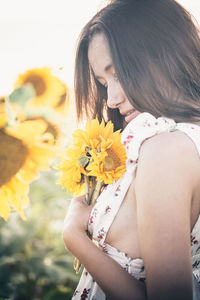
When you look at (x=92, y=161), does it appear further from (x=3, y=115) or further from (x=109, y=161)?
(x=3, y=115)

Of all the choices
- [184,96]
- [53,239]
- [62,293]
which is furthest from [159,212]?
[53,239]

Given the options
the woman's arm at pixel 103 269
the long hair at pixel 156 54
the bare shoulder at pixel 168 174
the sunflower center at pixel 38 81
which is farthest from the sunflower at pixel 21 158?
the sunflower center at pixel 38 81

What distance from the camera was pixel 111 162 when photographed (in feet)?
2.76

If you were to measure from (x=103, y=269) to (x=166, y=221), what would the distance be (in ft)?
0.80

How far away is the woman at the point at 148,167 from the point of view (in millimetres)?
706

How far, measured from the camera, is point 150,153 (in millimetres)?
748

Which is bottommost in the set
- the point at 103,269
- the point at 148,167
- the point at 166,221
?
the point at 103,269

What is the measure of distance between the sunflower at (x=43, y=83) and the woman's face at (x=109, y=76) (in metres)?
0.16

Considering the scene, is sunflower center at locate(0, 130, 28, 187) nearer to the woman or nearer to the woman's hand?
the woman

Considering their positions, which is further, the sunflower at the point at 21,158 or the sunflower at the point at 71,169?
the sunflower at the point at 71,169

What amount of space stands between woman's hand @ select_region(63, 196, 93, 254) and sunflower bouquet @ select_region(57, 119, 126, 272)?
0.04 metres

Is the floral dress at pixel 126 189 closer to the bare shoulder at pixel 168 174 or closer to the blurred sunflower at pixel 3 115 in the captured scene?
the bare shoulder at pixel 168 174

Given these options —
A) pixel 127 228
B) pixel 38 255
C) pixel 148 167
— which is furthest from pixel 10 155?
pixel 38 255

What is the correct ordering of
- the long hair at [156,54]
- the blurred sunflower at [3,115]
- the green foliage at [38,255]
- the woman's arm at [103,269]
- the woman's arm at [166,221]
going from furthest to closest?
the green foliage at [38,255] < the long hair at [156,54] < the woman's arm at [103,269] < the woman's arm at [166,221] < the blurred sunflower at [3,115]
